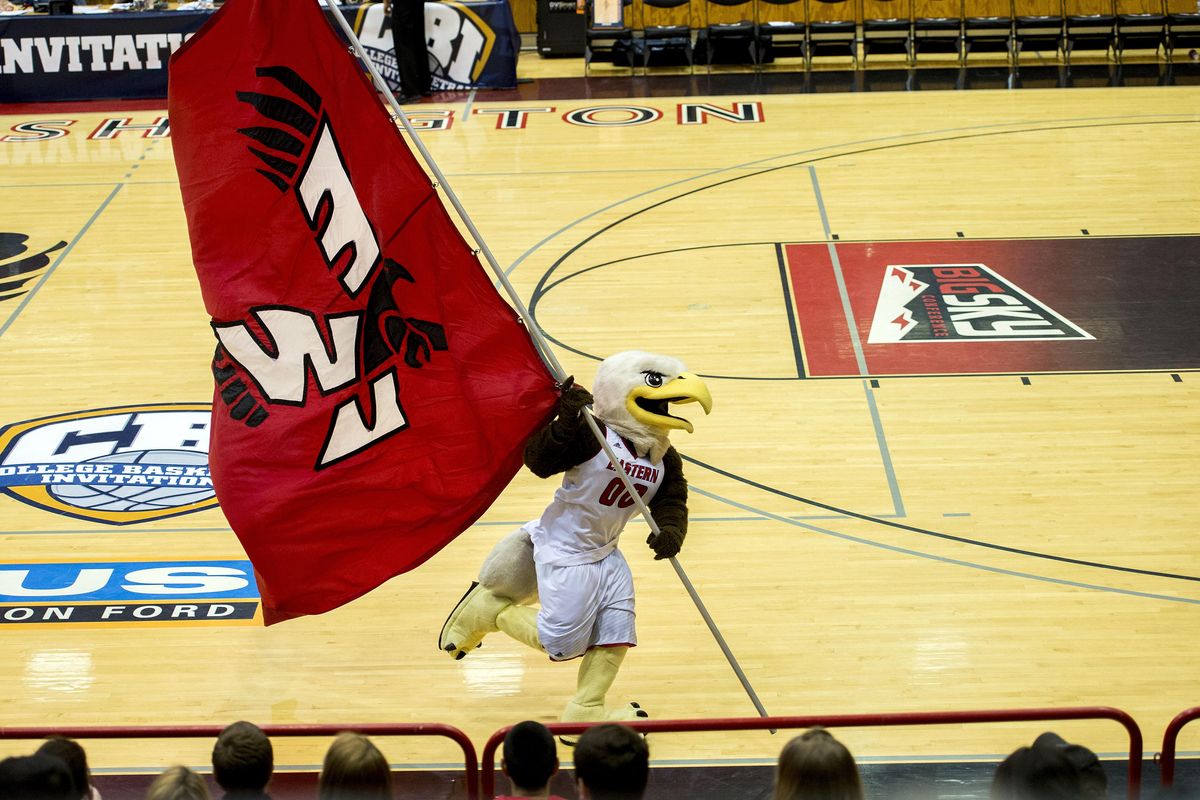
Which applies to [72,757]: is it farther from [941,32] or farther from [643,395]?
[941,32]

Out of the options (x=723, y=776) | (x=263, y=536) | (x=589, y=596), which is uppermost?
(x=263, y=536)

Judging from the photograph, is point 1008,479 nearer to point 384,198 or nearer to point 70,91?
point 384,198

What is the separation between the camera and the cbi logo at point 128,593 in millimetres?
8164

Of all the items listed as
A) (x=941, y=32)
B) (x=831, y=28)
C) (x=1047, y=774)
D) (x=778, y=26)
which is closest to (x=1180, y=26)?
(x=941, y=32)

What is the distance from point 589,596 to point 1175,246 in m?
8.43

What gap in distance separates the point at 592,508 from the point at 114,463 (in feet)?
14.8

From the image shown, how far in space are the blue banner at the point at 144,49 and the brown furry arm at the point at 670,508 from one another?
500 inches

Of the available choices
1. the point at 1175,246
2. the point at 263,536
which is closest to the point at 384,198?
the point at 263,536

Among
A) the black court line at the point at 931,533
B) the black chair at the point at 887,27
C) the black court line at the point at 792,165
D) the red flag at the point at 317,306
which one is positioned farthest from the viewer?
the black chair at the point at 887,27

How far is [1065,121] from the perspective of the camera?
16547 mm

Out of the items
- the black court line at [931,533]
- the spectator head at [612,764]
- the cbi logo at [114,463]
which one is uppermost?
the spectator head at [612,764]

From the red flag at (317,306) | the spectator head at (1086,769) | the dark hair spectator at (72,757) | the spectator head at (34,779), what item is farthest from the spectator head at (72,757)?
the spectator head at (1086,769)

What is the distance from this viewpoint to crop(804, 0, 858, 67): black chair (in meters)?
19.1

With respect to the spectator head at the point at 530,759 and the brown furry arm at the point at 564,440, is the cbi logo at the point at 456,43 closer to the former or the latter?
the brown furry arm at the point at 564,440
